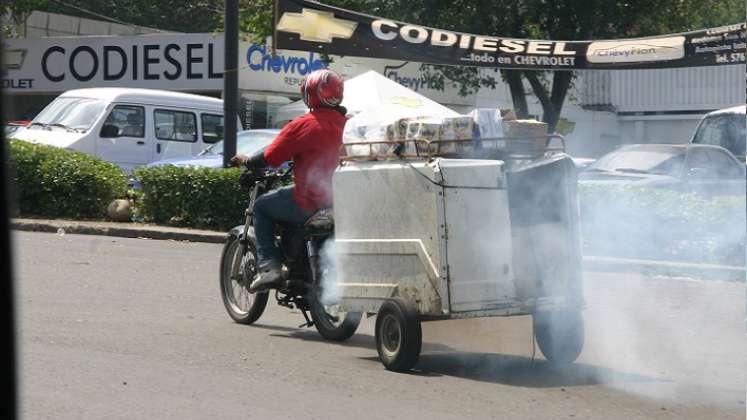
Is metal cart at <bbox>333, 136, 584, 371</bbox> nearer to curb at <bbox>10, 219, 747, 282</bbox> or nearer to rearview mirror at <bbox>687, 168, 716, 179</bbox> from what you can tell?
curb at <bbox>10, 219, 747, 282</bbox>

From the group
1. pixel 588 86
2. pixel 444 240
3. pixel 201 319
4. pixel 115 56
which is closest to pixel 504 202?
pixel 444 240

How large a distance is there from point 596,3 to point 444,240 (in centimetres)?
1940

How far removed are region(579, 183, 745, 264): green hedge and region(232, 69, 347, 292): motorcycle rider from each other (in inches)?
183

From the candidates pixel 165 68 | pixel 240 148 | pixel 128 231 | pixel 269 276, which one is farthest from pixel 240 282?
pixel 165 68

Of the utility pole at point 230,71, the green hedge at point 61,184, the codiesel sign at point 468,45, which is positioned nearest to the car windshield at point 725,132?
the codiesel sign at point 468,45

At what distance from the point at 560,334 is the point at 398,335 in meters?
1.04

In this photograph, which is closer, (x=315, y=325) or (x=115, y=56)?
(x=315, y=325)

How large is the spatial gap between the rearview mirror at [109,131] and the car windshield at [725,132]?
34.4ft

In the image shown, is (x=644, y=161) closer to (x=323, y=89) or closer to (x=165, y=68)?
(x=323, y=89)

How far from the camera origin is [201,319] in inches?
346

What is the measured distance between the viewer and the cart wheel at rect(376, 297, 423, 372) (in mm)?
6844

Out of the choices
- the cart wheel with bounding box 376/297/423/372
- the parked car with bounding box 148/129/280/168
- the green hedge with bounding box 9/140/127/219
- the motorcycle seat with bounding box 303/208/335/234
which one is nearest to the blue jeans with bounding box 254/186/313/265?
the motorcycle seat with bounding box 303/208/335/234

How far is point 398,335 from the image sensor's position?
23.0 feet

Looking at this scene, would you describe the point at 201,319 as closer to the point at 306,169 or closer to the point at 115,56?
the point at 306,169
